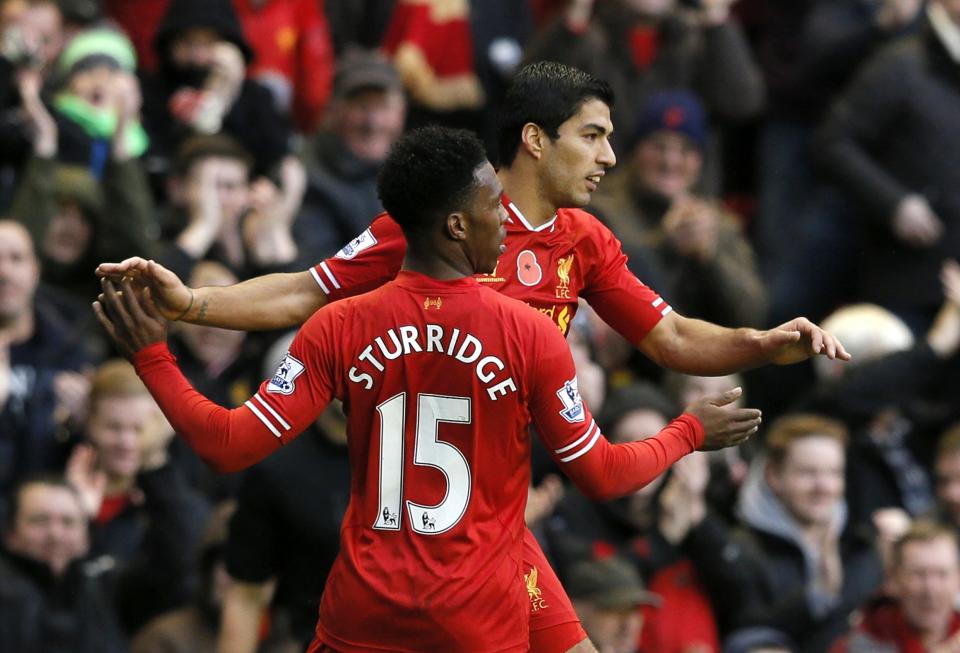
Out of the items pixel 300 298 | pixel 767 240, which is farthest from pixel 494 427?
pixel 767 240

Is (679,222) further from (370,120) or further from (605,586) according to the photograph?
(605,586)

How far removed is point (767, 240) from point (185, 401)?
254 inches

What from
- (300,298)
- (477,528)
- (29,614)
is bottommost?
(29,614)

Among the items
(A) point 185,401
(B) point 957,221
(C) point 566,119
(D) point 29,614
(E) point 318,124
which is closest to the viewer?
(A) point 185,401

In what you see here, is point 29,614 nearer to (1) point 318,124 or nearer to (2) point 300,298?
(2) point 300,298

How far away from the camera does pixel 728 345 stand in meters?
5.93

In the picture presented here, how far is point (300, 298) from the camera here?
229 inches

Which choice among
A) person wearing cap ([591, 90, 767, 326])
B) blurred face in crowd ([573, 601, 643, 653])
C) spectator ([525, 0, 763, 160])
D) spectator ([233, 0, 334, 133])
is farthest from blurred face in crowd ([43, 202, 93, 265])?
blurred face in crowd ([573, 601, 643, 653])

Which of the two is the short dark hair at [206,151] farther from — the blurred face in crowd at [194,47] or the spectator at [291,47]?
the spectator at [291,47]

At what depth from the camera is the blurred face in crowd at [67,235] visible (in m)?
9.09

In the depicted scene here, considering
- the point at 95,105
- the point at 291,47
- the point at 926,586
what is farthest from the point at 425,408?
the point at 291,47

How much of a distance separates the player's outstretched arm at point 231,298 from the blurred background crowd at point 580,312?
61.7 inches

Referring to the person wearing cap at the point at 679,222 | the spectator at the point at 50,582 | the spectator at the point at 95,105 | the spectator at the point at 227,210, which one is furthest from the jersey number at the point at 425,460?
the spectator at the point at 95,105

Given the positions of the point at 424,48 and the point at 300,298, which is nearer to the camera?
the point at 300,298
